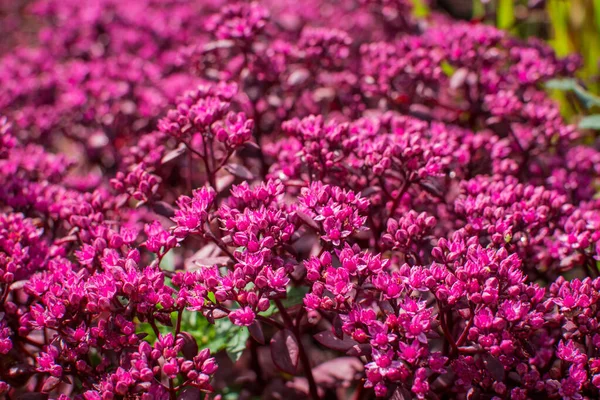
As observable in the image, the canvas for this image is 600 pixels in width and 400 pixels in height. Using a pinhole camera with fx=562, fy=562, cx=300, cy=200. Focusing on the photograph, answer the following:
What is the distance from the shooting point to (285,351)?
6.59 ft

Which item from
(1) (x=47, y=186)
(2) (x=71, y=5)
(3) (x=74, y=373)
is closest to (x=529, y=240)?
(3) (x=74, y=373)

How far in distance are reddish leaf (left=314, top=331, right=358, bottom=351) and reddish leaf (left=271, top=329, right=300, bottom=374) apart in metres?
0.15

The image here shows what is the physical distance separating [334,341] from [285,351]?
24 cm

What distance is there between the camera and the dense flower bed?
5.79ft

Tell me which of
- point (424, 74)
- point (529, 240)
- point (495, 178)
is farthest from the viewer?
point (424, 74)

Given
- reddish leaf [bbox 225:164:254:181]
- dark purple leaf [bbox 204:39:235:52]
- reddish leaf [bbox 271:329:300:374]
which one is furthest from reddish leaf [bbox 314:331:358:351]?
dark purple leaf [bbox 204:39:235:52]

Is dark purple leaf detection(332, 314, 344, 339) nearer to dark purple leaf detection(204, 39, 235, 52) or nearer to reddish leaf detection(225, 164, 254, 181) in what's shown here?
reddish leaf detection(225, 164, 254, 181)

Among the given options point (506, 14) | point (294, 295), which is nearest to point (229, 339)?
point (294, 295)

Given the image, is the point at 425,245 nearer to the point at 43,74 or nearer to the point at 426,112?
the point at 426,112

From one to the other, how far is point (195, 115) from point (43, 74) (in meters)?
2.55

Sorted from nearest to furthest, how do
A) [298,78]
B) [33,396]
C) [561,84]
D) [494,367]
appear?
1. [494,367]
2. [33,396]
3. [298,78]
4. [561,84]

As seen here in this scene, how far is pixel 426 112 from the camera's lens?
3.05 metres

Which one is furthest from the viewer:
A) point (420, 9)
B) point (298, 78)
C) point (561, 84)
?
point (420, 9)

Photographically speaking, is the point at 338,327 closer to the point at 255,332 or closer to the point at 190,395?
the point at 255,332
